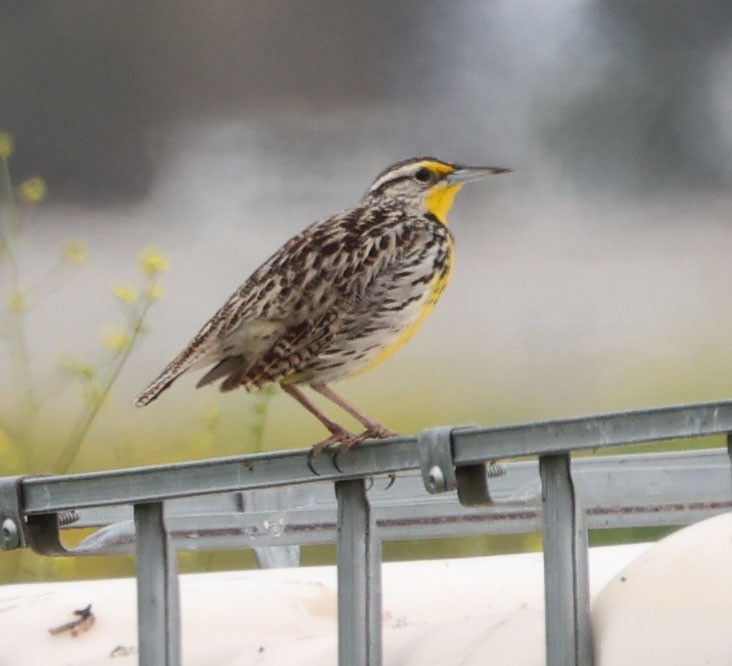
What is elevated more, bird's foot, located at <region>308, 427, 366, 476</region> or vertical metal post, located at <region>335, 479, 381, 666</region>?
bird's foot, located at <region>308, 427, 366, 476</region>

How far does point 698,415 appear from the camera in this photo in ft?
3.18

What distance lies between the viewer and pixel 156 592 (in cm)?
131

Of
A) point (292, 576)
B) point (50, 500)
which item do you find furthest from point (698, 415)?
point (292, 576)

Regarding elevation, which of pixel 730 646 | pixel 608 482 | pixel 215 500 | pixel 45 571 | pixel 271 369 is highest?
pixel 45 571

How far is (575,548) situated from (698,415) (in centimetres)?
14

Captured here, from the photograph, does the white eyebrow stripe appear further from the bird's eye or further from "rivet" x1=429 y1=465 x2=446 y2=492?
"rivet" x1=429 y1=465 x2=446 y2=492

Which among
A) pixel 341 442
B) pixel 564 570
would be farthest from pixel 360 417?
Answer: pixel 564 570

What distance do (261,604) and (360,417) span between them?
0.29 meters

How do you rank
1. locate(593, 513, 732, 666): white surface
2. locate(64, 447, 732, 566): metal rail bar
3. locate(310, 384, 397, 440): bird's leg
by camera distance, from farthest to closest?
locate(310, 384, 397, 440): bird's leg < locate(64, 447, 732, 566): metal rail bar < locate(593, 513, 732, 666): white surface

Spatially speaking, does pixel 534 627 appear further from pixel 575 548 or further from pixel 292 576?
pixel 292 576

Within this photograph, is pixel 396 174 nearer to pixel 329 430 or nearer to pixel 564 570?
pixel 329 430

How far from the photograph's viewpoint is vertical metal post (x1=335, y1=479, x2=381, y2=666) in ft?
3.90

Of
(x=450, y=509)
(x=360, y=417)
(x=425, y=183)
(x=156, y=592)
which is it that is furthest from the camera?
(x=425, y=183)

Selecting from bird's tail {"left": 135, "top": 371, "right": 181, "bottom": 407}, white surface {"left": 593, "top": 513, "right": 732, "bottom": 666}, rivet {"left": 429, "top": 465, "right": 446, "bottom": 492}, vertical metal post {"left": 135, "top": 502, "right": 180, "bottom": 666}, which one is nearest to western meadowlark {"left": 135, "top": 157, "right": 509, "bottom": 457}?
bird's tail {"left": 135, "top": 371, "right": 181, "bottom": 407}
